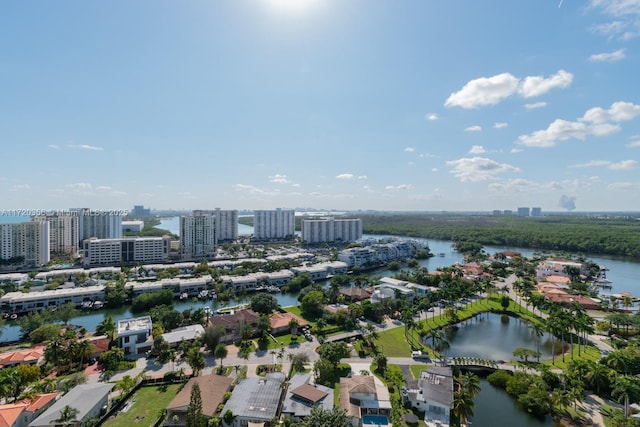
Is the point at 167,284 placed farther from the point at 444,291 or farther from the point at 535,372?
the point at 535,372

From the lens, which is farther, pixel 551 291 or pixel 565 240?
pixel 565 240

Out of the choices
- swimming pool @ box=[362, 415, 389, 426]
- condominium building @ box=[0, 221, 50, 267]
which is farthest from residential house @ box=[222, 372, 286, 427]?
condominium building @ box=[0, 221, 50, 267]

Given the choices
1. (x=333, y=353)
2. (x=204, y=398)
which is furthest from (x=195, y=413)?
(x=333, y=353)

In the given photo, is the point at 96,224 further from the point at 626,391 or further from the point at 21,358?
the point at 626,391

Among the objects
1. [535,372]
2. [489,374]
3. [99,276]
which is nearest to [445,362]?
[489,374]

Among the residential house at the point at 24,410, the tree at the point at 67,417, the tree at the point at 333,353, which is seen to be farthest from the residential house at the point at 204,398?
the residential house at the point at 24,410

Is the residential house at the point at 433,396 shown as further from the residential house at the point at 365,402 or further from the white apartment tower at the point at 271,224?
the white apartment tower at the point at 271,224
